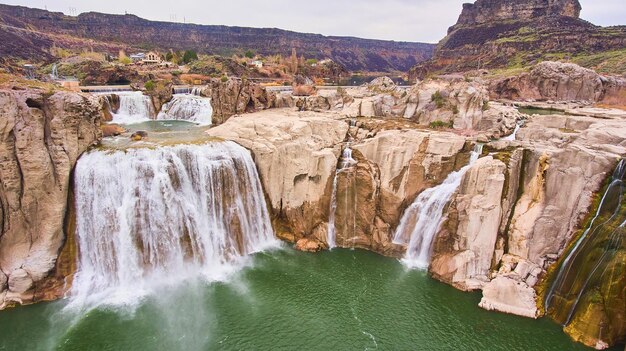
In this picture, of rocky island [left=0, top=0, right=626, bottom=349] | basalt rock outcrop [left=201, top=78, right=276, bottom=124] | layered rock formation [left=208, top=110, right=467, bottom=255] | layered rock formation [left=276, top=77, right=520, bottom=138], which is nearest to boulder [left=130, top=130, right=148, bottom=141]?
rocky island [left=0, top=0, right=626, bottom=349]

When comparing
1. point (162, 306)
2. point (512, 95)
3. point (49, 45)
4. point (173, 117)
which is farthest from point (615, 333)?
point (49, 45)

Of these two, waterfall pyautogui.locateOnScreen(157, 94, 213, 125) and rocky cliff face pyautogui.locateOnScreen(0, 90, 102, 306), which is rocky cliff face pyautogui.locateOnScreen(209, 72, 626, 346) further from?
waterfall pyautogui.locateOnScreen(157, 94, 213, 125)

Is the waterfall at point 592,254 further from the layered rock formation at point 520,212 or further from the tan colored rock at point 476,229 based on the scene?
the tan colored rock at point 476,229

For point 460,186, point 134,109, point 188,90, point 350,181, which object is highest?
point 188,90

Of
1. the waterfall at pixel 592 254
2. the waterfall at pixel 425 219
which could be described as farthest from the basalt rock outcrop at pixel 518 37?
the waterfall at pixel 592 254

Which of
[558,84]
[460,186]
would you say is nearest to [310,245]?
[460,186]

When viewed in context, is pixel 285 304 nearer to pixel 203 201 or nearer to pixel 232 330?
pixel 232 330

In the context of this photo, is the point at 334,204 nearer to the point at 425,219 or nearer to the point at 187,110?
the point at 425,219
